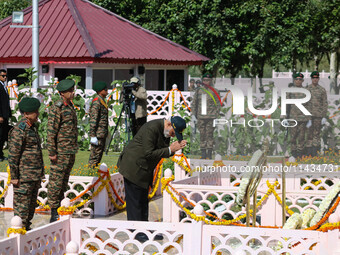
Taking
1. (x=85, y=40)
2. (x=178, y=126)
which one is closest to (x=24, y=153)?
(x=178, y=126)

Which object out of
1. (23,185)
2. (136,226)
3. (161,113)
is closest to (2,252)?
(136,226)

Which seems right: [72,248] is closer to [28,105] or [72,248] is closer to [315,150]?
[28,105]

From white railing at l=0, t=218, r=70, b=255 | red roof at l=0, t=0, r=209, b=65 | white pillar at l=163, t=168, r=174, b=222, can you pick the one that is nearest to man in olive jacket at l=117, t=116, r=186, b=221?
white pillar at l=163, t=168, r=174, b=222

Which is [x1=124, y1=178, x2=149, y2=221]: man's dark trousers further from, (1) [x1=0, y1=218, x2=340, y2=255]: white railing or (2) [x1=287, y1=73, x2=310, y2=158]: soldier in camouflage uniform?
(2) [x1=287, y1=73, x2=310, y2=158]: soldier in camouflage uniform

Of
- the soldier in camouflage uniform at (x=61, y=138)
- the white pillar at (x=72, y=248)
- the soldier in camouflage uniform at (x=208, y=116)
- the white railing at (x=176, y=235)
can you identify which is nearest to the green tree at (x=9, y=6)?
the soldier in camouflage uniform at (x=208, y=116)

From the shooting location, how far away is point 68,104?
352 inches

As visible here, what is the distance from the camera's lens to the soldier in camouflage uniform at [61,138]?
884cm

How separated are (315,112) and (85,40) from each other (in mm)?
12464

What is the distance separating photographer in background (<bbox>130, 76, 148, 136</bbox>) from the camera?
51.8ft

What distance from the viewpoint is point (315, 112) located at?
44.9 ft

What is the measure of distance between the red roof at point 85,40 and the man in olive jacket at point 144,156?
1571 cm

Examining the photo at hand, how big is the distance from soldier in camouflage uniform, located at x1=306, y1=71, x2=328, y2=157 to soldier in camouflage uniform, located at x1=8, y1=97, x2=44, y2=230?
6.84 m

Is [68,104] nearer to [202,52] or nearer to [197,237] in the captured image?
[197,237]

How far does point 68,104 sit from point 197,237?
348 cm
